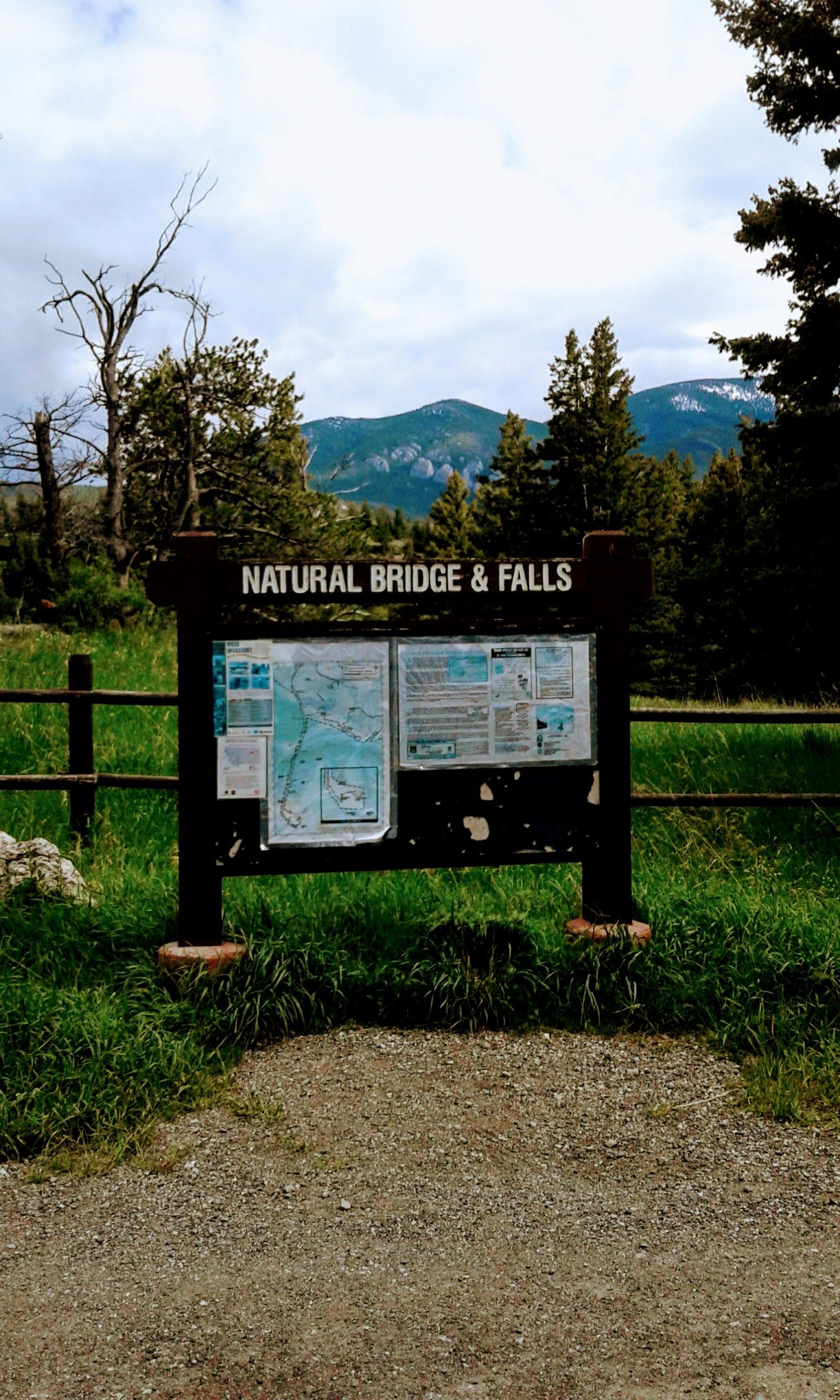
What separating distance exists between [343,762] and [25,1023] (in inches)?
70.4

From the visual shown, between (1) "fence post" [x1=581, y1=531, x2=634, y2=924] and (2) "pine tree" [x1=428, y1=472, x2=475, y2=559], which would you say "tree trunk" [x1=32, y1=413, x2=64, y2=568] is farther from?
(2) "pine tree" [x1=428, y1=472, x2=475, y2=559]

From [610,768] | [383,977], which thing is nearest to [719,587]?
[610,768]

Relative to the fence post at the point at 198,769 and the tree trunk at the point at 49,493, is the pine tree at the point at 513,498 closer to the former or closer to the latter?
the tree trunk at the point at 49,493

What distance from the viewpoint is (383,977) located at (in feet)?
16.5

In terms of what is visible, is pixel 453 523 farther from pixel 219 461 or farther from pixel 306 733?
pixel 306 733

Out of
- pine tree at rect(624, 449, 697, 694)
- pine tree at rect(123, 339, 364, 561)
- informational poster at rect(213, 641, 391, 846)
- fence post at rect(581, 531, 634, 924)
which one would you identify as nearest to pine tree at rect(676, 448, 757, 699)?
pine tree at rect(624, 449, 697, 694)

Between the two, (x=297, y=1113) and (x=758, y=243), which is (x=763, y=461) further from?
(x=297, y=1113)

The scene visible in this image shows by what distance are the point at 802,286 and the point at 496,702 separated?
11.0m

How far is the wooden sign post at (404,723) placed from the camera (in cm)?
515

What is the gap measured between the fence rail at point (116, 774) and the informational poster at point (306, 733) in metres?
1.21

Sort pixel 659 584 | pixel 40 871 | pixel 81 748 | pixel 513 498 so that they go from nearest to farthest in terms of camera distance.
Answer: pixel 40 871 < pixel 81 748 < pixel 659 584 < pixel 513 498

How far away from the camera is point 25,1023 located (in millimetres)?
4441

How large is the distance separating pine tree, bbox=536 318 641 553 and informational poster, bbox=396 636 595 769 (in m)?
35.6

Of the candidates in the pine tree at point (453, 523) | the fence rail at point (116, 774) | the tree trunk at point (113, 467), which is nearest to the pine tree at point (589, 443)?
the pine tree at point (453, 523)
